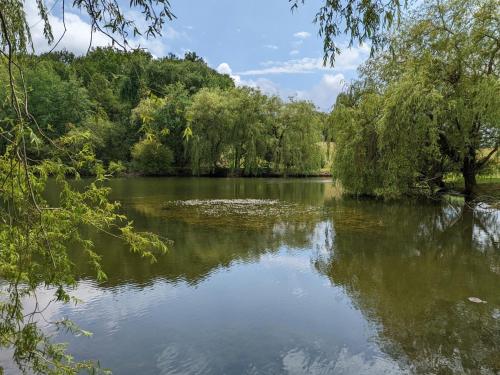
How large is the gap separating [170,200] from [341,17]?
596 inches

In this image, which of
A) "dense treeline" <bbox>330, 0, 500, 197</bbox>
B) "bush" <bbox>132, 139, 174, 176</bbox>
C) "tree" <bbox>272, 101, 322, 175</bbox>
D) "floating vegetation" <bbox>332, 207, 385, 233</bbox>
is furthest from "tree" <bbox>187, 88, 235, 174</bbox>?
"floating vegetation" <bbox>332, 207, 385, 233</bbox>

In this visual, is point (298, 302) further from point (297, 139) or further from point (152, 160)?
point (152, 160)

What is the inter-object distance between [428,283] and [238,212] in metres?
8.17

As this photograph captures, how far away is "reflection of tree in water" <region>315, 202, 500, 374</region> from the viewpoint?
4.47 metres

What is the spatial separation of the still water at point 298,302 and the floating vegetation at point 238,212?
19.6 inches

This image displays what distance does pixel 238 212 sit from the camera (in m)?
14.3

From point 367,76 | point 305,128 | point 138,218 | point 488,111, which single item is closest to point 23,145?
point 138,218

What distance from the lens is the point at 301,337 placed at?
486cm

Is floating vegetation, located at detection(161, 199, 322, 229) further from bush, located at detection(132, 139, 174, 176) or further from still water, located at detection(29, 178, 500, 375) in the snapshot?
bush, located at detection(132, 139, 174, 176)

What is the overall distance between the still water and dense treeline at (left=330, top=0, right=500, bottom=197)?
3887mm

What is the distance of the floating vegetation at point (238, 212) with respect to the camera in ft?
40.5

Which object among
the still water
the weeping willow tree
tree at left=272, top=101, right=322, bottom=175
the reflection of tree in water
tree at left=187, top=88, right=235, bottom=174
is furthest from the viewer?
tree at left=187, top=88, right=235, bottom=174

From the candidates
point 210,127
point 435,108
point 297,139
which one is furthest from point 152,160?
point 435,108

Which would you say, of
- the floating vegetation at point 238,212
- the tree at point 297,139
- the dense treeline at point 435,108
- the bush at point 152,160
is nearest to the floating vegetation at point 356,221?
the floating vegetation at point 238,212
